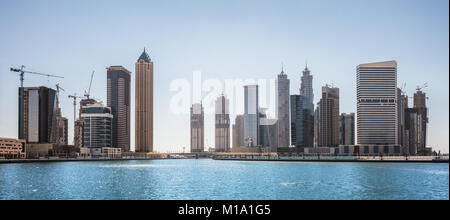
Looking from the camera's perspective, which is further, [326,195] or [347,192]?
[347,192]
